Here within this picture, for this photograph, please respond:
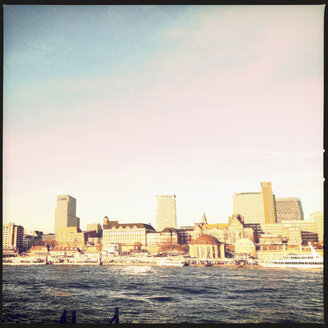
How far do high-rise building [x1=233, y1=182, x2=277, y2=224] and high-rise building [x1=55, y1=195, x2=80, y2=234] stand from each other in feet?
156

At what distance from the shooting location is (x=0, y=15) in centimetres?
518

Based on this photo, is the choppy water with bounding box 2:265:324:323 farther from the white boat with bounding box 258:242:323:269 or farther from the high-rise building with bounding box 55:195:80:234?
the high-rise building with bounding box 55:195:80:234

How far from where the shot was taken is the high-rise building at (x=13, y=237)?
56.8 meters

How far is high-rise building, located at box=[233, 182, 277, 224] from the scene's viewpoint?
92938 millimetres

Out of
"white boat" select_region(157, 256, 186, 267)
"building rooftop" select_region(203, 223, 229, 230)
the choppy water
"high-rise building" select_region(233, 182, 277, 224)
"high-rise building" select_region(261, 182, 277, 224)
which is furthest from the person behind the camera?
"high-rise building" select_region(233, 182, 277, 224)

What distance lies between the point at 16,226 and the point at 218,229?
118ft

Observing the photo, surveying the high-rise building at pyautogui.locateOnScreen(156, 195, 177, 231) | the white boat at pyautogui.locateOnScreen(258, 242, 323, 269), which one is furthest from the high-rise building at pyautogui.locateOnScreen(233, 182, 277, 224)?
the white boat at pyautogui.locateOnScreen(258, 242, 323, 269)

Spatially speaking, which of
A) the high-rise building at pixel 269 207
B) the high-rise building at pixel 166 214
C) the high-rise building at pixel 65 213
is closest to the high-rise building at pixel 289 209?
the high-rise building at pixel 269 207

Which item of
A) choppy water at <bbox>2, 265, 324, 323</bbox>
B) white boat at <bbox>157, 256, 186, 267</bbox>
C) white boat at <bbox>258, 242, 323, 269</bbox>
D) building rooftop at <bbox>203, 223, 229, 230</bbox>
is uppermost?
building rooftop at <bbox>203, 223, 229, 230</bbox>

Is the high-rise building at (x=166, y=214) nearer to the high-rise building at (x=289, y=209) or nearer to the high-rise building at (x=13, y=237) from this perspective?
the high-rise building at (x=289, y=209)

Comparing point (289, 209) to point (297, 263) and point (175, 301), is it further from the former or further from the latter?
point (175, 301)

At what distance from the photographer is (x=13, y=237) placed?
58062mm

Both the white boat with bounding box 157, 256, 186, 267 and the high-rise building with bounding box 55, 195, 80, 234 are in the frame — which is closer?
the white boat with bounding box 157, 256, 186, 267

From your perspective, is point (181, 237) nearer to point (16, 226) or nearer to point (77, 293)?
point (16, 226)
